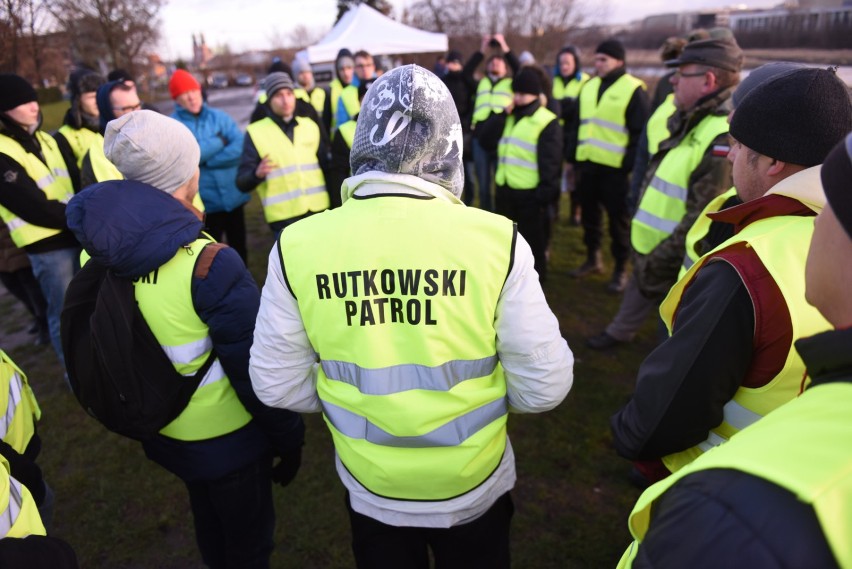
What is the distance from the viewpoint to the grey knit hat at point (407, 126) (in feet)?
4.52

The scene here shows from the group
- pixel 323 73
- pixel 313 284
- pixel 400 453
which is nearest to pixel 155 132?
pixel 313 284

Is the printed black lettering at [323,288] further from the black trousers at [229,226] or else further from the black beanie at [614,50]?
the black beanie at [614,50]

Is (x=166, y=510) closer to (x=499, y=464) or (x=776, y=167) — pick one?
(x=499, y=464)

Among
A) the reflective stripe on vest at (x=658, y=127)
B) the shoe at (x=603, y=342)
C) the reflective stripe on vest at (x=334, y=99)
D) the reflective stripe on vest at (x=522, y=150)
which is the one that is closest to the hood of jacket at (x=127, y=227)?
the reflective stripe on vest at (x=658, y=127)

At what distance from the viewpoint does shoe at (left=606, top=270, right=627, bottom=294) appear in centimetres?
526

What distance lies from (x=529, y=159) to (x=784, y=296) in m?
3.72

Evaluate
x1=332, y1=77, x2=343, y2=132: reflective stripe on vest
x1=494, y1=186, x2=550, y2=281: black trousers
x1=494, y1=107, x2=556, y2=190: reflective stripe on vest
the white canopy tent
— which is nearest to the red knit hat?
x1=332, y1=77, x2=343, y2=132: reflective stripe on vest

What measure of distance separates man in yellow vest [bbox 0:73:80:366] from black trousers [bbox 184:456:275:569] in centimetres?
182

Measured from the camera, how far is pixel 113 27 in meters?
17.8

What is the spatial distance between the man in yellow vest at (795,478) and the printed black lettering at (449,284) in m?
0.67

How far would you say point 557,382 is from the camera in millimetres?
1541

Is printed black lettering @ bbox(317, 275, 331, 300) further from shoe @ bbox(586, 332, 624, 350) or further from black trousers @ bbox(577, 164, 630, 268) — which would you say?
black trousers @ bbox(577, 164, 630, 268)

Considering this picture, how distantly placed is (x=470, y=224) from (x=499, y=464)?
→ 819 mm

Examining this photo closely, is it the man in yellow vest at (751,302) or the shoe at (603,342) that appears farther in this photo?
the shoe at (603,342)
